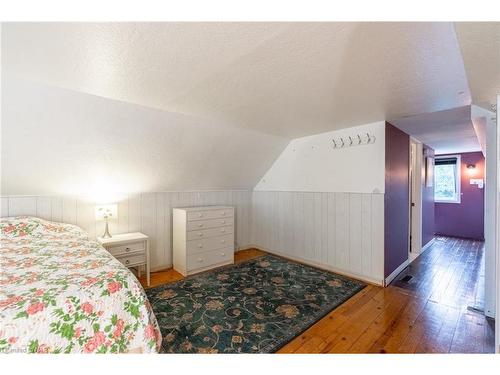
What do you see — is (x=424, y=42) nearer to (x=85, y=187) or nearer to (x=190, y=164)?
(x=190, y=164)

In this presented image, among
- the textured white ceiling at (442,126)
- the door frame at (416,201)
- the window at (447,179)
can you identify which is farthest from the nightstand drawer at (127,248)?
the window at (447,179)

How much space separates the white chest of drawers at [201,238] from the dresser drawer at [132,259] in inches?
20.9

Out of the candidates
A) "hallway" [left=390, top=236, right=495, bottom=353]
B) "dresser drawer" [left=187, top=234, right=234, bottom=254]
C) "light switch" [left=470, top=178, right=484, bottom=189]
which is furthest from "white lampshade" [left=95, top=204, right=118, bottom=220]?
"light switch" [left=470, top=178, right=484, bottom=189]

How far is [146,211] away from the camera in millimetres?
3295

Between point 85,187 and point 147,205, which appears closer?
point 85,187

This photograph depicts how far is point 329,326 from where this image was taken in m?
2.00

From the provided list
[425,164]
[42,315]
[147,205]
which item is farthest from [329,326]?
[425,164]

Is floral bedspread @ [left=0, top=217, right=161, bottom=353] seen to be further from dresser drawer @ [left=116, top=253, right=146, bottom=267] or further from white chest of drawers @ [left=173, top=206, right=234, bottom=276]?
white chest of drawers @ [left=173, top=206, right=234, bottom=276]

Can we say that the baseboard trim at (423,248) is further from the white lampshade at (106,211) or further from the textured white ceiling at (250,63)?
the white lampshade at (106,211)

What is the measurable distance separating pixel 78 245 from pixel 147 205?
136 centimetres

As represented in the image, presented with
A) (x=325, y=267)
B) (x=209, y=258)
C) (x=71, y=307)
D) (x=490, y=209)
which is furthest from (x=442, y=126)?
(x=71, y=307)

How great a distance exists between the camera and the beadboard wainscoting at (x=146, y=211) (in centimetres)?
253

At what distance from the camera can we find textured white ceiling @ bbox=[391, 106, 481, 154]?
267 centimetres

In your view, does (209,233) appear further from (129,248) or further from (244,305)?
(244,305)
